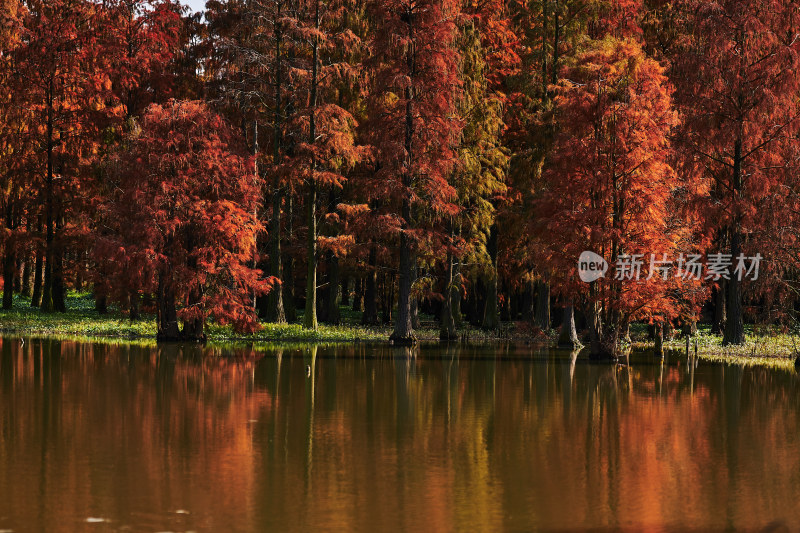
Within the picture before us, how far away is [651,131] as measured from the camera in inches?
1368

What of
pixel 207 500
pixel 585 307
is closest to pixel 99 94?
pixel 585 307

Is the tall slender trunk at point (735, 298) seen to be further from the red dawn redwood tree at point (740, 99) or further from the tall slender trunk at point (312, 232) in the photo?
the tall slender trunk at point (312, 232)

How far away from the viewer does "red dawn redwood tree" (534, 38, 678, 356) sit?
34.8 m

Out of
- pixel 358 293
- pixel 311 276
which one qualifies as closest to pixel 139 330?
pixel 311 276

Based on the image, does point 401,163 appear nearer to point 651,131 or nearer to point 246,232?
point 246,232

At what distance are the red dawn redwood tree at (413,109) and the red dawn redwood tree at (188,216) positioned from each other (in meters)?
6.19

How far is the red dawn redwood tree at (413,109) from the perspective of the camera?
1693 inches

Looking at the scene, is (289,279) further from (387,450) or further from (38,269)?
(387,450)

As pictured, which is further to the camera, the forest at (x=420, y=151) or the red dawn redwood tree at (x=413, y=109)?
the red dawn redwood tree at (x=413, y=109)

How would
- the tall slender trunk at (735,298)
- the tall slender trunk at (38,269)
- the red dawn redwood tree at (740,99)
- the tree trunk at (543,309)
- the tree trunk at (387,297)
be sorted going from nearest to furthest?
the red dawn redwood tree at (740,99)
the tall slender trunk at (735,298)
the tree trunk at (543,309)
the tall slender trunk at (38,269)
the tree trunk at (387,297)

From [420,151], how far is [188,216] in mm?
10567

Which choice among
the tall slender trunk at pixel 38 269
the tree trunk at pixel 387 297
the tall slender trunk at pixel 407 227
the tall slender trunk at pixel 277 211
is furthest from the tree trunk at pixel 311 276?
the tall slender trunk at pixel 38 269

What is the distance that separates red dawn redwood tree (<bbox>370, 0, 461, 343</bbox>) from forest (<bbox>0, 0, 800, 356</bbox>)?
4.2 inches

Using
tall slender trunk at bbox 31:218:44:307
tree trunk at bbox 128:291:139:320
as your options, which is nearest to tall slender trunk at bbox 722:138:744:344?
tree trunk at bbox 128:291:139:320
